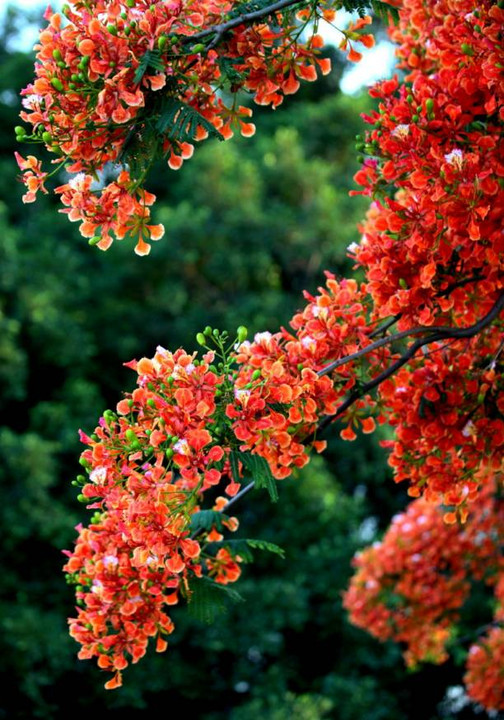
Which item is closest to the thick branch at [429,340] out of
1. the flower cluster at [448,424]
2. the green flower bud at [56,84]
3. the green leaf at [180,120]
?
the flower cluster at [448,424]

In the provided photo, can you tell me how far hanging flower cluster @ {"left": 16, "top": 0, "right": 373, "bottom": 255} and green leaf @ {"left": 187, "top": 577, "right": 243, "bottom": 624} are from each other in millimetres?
877

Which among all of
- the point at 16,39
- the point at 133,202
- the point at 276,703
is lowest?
the point at 133,202

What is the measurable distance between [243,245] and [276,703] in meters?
5.50

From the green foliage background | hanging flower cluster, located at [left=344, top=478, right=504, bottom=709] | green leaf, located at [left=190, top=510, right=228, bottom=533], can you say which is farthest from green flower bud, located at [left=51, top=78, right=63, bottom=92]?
the green foliage background

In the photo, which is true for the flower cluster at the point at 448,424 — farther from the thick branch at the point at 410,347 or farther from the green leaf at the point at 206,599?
the green leaf at the point at 206,599

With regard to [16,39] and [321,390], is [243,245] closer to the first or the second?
[16,39]

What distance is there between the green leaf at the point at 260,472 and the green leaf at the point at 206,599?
17.5 inches

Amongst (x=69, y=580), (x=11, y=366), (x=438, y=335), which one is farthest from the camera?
(x=11, y=366)

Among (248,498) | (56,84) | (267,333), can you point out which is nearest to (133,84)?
(56,84)

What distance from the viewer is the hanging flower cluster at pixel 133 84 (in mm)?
1934

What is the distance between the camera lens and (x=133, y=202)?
212 centimetres

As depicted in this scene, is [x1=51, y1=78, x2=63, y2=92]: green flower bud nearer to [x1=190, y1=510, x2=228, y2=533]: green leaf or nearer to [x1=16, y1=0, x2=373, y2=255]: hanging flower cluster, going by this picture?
[x1=16, y1=0, x2=373, y2=255]: hanging flower cluster

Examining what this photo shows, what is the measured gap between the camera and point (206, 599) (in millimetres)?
2295

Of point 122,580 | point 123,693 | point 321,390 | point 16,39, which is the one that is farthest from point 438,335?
point 16,39
